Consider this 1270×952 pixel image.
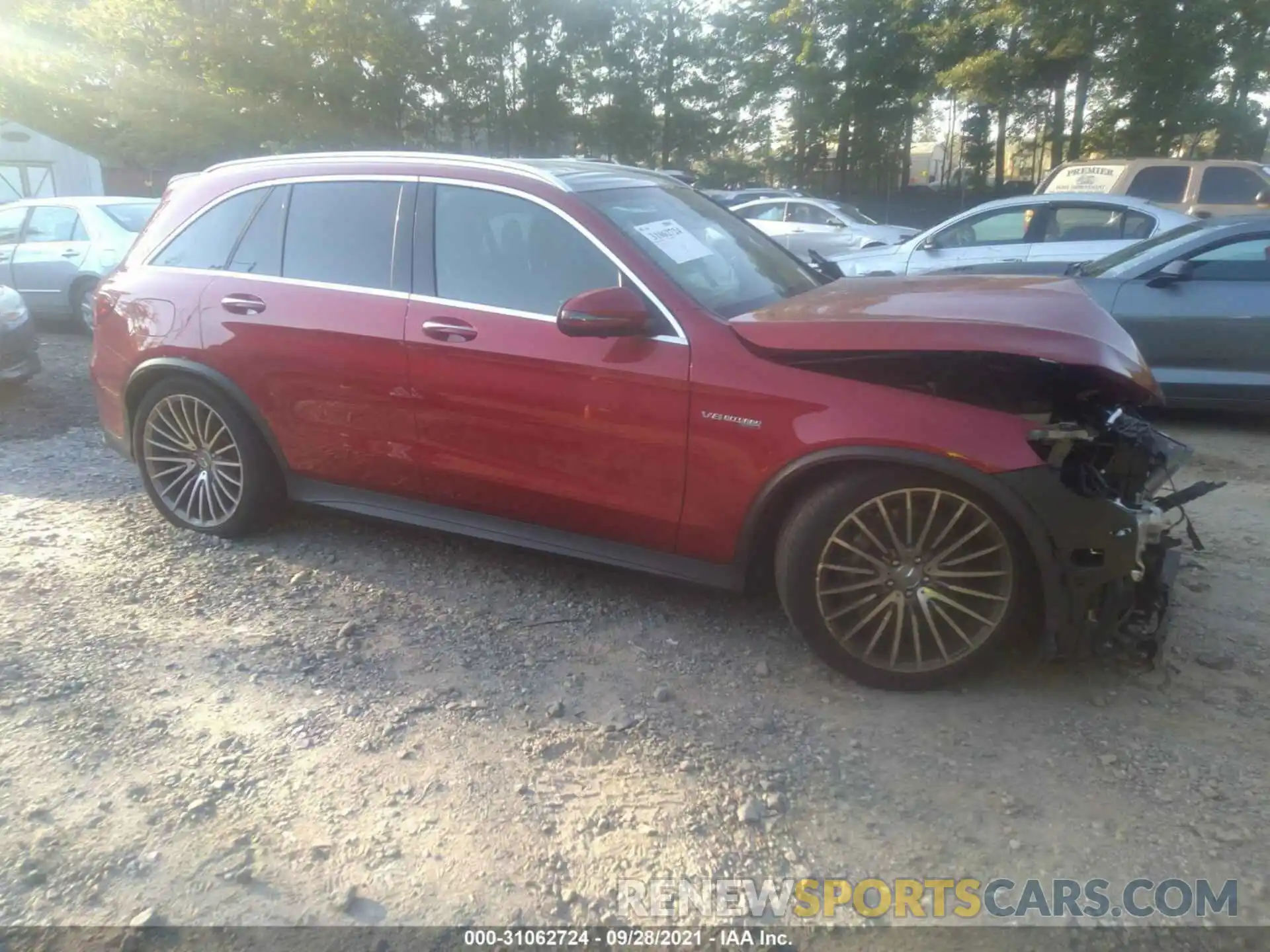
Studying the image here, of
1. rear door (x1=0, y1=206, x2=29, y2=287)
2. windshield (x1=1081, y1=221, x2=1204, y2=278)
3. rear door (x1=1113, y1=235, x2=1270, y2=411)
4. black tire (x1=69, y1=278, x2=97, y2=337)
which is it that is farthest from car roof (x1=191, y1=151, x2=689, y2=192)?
rear door (x1=0, y1=206, x2=29, y2=287)

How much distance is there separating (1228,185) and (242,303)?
14138mm

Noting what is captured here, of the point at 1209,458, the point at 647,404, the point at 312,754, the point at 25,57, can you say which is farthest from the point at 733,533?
the point at 25,57

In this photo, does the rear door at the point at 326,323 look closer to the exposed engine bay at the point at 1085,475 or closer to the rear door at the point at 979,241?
the exposed engine bay at the point at 1085,475

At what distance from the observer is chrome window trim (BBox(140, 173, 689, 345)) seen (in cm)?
359

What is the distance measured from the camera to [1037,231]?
9.93m

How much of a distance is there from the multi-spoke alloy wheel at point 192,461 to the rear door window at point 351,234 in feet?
2.72

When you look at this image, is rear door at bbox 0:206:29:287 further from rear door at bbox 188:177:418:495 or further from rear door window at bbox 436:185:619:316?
rear door window at bbox 436:185:619:316

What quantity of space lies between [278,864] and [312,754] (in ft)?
1.62

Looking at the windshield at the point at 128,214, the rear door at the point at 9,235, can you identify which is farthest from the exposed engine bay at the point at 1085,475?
the rear door at the point at 9,235

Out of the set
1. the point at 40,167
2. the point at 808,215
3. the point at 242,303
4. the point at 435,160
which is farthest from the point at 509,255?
the point at 40,167

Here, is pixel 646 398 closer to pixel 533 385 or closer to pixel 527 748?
pixel 533 385

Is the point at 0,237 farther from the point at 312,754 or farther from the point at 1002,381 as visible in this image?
the point at 1002,381

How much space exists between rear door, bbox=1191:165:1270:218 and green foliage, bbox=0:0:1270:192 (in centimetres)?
1030

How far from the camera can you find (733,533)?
139 inches
